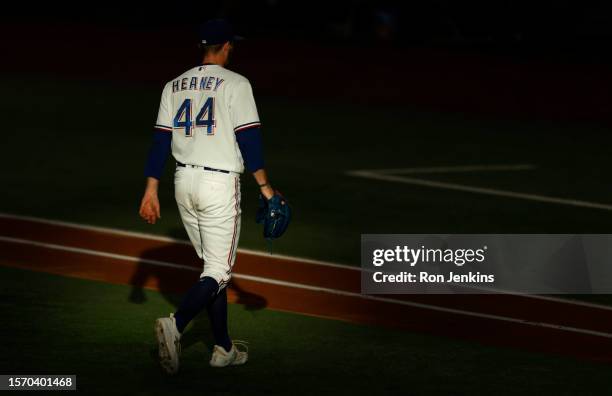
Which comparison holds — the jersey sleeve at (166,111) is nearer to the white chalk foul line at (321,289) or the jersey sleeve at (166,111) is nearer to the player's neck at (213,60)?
the player's neck at (213,60)

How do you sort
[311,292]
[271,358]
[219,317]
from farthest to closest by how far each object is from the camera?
1. [311,292]
2. [271,358]
3. [219,317]

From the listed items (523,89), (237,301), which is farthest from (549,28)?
(237,301)

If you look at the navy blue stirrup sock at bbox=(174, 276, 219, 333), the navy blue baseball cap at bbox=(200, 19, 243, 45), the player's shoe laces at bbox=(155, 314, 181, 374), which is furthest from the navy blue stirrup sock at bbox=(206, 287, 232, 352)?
the navy blue baseball cap at bbox=(200, 19, 243, 45)

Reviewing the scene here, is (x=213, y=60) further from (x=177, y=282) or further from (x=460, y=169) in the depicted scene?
(x=460, y=169)

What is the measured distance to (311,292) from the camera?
1105 cm

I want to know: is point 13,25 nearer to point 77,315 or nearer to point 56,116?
point 56,116

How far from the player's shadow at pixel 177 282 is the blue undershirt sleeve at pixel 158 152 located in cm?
130

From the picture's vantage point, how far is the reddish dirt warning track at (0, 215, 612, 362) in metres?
9.87

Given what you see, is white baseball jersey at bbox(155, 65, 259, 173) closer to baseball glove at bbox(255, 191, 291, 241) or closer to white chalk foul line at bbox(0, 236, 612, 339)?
baseball glove at bbox(255, 191, 291, 241)

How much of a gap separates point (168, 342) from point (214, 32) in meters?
1.91

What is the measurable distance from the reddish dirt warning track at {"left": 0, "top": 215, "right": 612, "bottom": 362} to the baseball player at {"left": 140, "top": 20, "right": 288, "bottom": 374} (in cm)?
191

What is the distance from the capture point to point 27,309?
10.2 meters

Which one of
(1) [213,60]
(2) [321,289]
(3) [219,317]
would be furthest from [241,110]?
(2) [321,289]

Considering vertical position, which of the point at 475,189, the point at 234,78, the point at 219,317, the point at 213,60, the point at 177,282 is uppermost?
the point at 475,189
